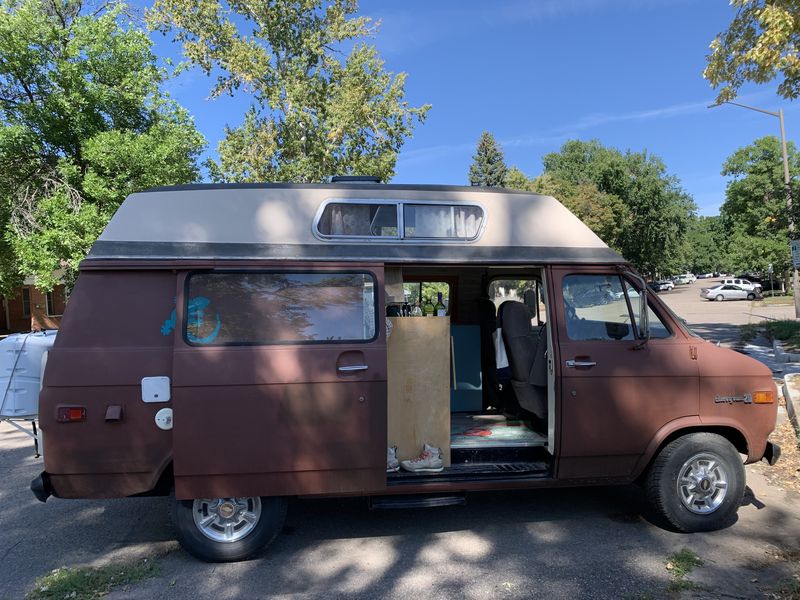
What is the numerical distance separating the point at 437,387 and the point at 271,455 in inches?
56.5

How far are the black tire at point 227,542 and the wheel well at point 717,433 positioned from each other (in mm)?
2833

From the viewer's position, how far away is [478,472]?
4.36 meters

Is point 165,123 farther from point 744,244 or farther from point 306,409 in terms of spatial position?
point 744,244

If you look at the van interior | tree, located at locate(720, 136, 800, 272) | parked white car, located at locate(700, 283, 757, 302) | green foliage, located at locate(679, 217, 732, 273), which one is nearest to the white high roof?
the van interior

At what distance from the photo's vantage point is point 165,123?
509 inches

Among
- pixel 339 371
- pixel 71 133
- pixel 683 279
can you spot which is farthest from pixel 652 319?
pixel 683 279

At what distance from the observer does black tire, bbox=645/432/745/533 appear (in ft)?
14.1

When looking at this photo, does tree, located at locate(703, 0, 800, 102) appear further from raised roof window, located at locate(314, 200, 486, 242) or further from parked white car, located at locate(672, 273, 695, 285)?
parked white car, located at locate(672, 273, 695, 285)

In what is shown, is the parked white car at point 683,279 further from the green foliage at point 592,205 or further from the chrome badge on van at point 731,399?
the chrome badge on van at point 731,399

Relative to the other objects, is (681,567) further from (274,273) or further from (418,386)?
(274,273)

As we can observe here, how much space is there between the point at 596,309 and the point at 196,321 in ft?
9.98

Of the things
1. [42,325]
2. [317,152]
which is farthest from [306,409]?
[42,325]

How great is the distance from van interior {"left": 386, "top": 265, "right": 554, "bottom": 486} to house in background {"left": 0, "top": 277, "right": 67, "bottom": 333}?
23226mm

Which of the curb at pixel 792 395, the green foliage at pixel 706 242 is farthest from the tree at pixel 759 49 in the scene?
the green foliage at pixel 706 242
